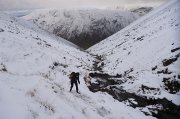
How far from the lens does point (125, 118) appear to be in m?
15.5

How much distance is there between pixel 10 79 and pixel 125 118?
8.25 metres

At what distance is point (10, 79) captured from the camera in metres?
14.7

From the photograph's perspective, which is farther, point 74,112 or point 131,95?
point 131,95

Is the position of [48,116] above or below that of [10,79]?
below

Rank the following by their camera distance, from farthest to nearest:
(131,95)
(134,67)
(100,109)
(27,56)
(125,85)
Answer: (134,67) < (27,56) < (125,85) < (131,95) < (100,109)

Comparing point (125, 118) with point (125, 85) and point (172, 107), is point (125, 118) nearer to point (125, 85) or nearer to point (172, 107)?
point (172, 107)

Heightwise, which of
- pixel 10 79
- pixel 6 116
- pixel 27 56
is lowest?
pixel 6 116

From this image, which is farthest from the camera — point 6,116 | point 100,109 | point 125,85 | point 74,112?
point 125,85

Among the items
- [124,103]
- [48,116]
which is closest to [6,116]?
[48,116]

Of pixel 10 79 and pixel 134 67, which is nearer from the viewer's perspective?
pixel 10 79

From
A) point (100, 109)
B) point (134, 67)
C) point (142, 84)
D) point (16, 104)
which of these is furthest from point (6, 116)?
point (134, 67)

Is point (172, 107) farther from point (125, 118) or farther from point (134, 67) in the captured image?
point (134, 67)

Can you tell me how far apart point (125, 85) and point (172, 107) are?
7948 millimetres

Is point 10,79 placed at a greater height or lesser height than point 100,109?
greater
